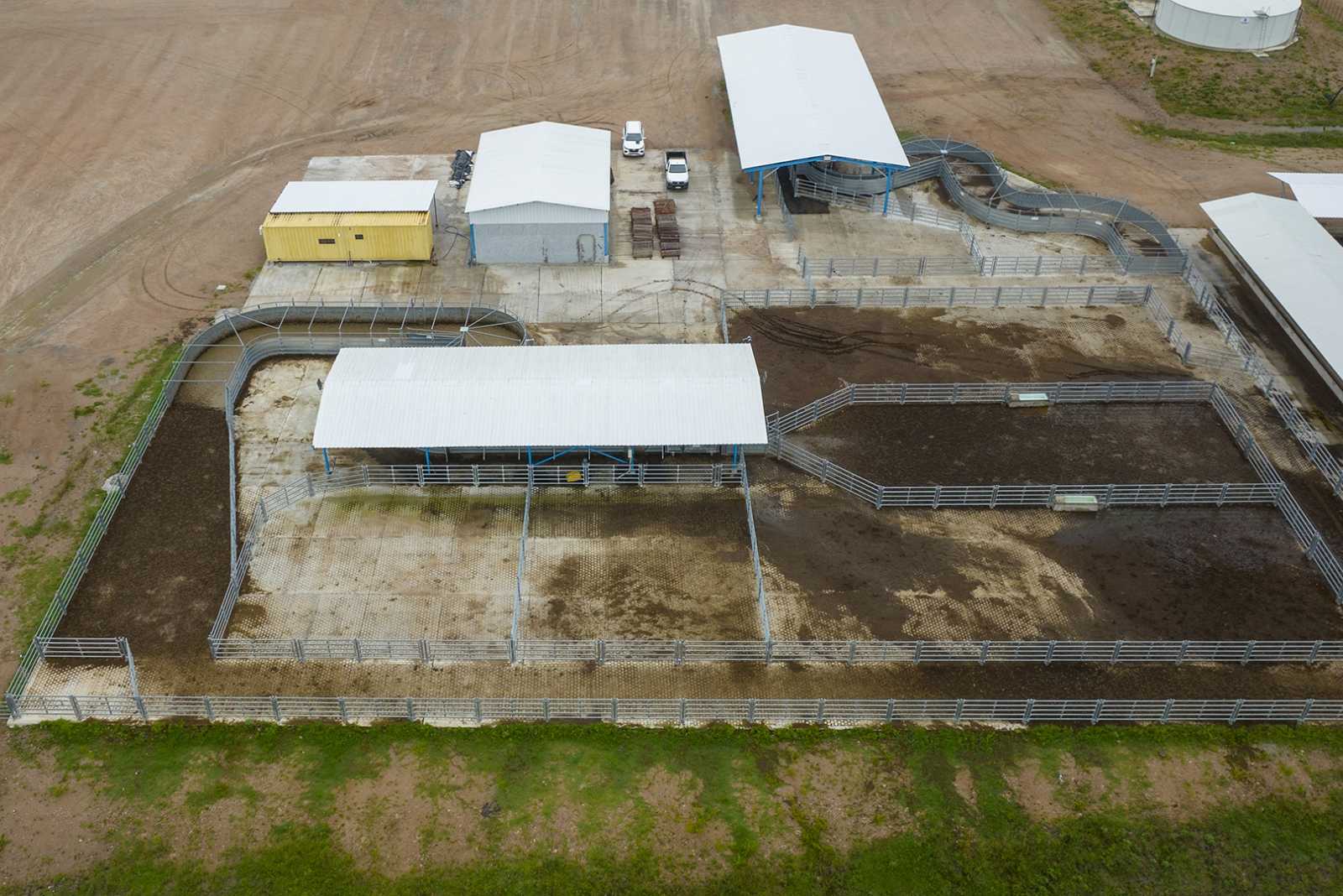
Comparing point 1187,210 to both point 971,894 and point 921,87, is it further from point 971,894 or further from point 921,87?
point 971,894

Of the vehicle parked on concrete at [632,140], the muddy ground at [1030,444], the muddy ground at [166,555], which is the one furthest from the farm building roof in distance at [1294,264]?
the muddy ground at [166,555]

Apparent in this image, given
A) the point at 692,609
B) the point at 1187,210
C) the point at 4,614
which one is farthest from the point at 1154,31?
the point at 4,614

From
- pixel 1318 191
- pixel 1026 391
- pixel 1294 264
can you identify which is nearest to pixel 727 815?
pixel 1026 391

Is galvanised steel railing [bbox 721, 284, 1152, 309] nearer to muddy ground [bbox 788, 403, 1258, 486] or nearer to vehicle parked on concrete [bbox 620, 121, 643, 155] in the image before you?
muddy ground [bbox 788, 403, 1258, 486]

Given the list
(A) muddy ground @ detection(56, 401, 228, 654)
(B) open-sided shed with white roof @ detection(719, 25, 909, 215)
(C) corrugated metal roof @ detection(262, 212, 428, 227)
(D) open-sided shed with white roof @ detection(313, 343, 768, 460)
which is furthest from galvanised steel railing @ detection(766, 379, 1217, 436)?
(A) muddy ground @ detection(56, 401, 228, 654)

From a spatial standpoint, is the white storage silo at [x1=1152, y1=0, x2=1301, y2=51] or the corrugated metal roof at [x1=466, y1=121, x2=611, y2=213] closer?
the corrugated metal roof at [x1=466, y1=121, x2=611, y2=213]

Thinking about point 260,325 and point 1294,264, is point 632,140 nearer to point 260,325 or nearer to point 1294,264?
point 260,325

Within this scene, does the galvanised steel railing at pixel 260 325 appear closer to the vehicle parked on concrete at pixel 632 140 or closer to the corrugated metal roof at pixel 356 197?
the corrugated metal roof at pixel 356 197
